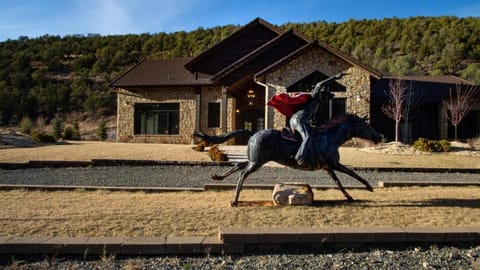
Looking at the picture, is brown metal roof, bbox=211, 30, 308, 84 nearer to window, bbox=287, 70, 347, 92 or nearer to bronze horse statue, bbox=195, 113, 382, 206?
window, bbox=287, 70, 347, 92

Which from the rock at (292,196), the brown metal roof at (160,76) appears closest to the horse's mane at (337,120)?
the rock at (292,196)

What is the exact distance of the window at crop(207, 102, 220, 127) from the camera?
1026 inches

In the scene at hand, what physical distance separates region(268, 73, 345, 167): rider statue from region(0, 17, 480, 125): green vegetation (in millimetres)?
44163

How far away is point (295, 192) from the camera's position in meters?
6.99

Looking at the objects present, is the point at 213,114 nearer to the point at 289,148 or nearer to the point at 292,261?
the point at 289,148

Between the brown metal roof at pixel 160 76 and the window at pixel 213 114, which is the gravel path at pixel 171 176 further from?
the brown metal roof at pixel 160 76

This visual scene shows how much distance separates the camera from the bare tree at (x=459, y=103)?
76.6 feet

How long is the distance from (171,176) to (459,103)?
19.6m

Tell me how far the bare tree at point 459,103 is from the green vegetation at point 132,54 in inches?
877

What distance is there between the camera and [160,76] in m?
28.5

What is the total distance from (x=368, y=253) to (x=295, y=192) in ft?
7.38

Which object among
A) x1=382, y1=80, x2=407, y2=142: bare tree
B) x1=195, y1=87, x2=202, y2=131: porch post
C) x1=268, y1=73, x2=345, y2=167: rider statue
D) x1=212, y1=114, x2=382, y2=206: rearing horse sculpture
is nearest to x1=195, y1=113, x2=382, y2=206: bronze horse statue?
x1=212, y1=114, x2=382, y2=206: rearing horse sculpture

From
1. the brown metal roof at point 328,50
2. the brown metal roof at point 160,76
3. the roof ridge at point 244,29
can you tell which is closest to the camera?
the brown metal roof at point 328,50

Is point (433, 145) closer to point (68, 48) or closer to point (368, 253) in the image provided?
point (368, 253)
